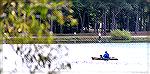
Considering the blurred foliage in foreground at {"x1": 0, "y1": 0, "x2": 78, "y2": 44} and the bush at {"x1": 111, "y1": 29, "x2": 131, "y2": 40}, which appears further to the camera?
the bush at {"x1": 111, "y1": 29, "x2": 131, "y2": 40}

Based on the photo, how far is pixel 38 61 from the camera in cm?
182

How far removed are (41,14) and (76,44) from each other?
96.6 feet

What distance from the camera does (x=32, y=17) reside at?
1.39 metres

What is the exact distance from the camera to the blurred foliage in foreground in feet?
4.35

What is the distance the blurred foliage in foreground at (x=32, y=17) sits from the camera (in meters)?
1.33

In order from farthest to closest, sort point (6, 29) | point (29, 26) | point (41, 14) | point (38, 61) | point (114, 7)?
point (114, 7) < point (38, 61) < point (6, 29) < point (29, 26) < point (41, 14)

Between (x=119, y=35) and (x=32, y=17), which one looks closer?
(x=32, y=17)

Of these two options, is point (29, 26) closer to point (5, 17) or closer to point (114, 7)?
point (5, 17)

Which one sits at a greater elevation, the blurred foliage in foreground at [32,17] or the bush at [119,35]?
the blurred foliage in foreground at [32,17]

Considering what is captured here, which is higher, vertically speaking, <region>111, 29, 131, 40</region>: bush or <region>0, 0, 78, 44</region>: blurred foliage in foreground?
<region>0, 0, 78, 44</region>: blurred foliage in foreground

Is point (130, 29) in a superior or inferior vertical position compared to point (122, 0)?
inferior

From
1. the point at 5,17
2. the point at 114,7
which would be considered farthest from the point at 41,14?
the point at 114,7

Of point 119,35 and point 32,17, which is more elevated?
point 32,17

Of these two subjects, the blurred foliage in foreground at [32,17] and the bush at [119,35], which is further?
the bush at [119,35]
